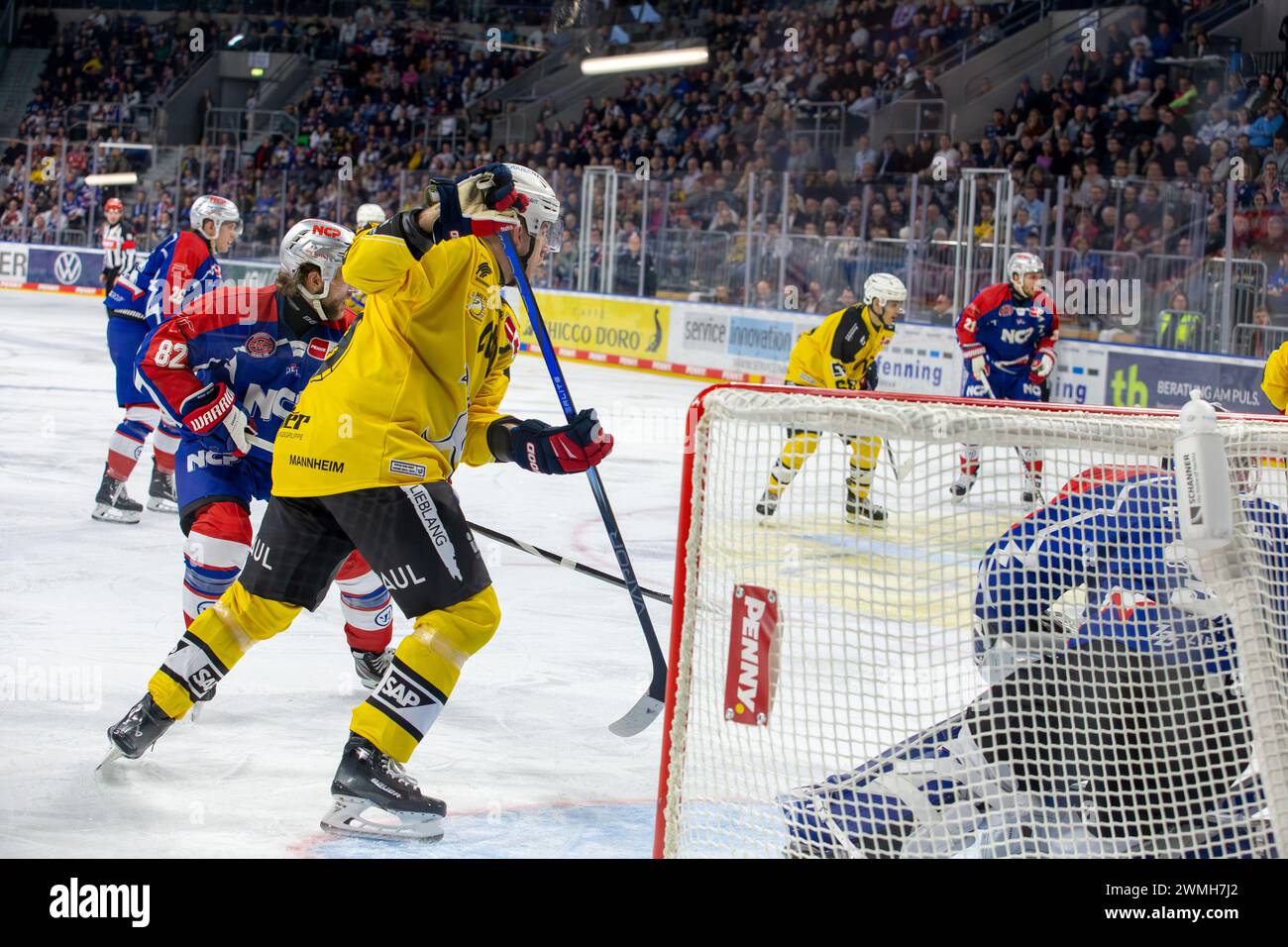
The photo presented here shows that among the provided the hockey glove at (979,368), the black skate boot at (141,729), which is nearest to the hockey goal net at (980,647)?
the black skate boot at (141,729)

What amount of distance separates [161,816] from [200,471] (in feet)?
3.46

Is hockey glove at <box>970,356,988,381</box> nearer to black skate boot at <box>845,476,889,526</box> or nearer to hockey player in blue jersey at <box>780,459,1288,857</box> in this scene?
black skate boot at <box>845,476,889,526</box>

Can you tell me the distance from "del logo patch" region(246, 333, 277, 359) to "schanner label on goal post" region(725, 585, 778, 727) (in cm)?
195

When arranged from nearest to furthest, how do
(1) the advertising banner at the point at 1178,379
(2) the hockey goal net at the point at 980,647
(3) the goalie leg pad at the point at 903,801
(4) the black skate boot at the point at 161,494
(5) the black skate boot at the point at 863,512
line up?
(2) the hockey goal net at the point at 980,647
(3) the goalie leg pad at the point at 903,801
(5) the black skate boot at the point at 863,512
(4) the black skate boot at the point at 161,494
(1) the advertising banner at the point at 1178,379

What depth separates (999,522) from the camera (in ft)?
9.11

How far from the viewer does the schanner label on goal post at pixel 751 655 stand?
8.51 ft

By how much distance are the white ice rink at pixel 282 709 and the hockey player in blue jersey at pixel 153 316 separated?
0.22 m

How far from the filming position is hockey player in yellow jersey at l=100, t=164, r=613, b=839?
9.98ft

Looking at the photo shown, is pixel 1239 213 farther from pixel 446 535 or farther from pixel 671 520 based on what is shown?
pixel 446 535

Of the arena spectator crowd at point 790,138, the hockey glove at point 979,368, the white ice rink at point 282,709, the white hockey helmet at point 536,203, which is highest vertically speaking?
the arena spectator crowd at point 790,138

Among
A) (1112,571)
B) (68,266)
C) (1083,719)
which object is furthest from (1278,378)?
(68,266)

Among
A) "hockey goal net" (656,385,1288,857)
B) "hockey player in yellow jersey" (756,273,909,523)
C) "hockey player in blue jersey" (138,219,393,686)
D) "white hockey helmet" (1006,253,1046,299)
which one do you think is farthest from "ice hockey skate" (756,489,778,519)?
"white hockey helmet" (1006,253,1046,299)

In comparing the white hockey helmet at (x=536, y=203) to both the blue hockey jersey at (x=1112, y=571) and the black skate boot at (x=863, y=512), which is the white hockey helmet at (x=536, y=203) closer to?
the black skate boot at (x=863, y=512)

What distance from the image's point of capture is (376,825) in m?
3.17
